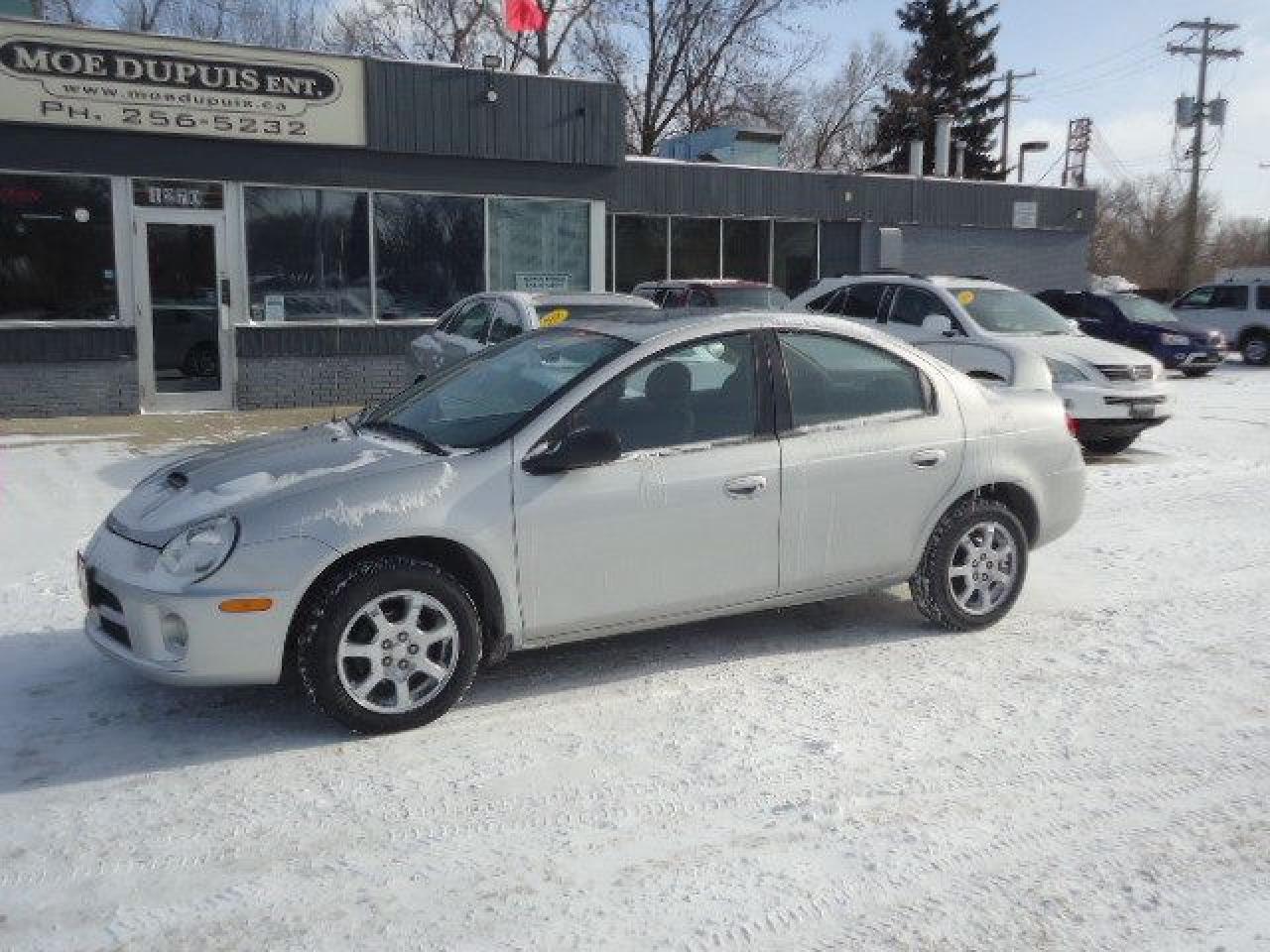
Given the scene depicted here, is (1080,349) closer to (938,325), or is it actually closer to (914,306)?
(938,325)

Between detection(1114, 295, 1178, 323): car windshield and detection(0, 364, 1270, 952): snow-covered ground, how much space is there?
15620 millimetres

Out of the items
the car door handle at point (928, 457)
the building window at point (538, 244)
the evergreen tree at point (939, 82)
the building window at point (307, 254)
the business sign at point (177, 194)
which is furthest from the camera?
the evergreen tree at point (939, 82)

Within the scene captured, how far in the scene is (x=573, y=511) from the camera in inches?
175

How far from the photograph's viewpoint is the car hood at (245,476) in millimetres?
4191

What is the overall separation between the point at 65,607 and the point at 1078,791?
4.79 metres

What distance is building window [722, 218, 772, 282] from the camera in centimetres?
1989

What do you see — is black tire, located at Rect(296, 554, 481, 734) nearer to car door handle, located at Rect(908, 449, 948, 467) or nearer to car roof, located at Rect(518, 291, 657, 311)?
car door handle, located at Rect(908, 449, 948, 467)

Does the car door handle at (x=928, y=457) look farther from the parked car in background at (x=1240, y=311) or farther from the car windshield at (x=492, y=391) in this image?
the parked car in background at (x=1240, y=311)

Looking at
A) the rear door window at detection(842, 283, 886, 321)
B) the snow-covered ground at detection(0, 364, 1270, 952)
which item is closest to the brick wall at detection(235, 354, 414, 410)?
the rear door window at detection(842, 283, 886, 321)

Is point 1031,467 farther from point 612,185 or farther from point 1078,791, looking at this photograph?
point 612,185

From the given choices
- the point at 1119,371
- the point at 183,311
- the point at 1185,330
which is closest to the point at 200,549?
the point at 1119,371

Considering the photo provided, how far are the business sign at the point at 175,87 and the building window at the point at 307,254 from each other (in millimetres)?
753

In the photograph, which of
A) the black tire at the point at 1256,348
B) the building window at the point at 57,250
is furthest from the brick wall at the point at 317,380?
the black tire at the point at 1256,348

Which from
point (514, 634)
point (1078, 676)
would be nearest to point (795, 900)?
point (514, 634)
